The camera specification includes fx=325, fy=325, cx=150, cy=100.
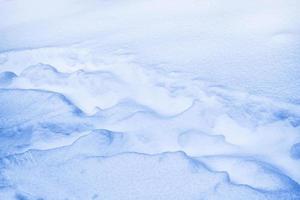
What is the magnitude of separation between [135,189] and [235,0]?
140 cm

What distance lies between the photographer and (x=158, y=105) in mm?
1333

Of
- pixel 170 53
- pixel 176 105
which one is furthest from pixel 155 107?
pixel 170 53

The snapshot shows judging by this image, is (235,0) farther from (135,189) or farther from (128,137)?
(135,189)

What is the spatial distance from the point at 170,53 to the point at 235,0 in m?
0.66

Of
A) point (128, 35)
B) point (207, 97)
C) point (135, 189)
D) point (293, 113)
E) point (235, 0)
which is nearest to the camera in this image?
point (135, 189)

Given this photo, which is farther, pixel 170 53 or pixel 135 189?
pixel 170 53

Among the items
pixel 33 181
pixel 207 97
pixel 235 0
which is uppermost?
pixel 235 0

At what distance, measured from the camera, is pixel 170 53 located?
156 centimetres

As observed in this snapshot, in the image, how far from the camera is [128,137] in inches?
46.8

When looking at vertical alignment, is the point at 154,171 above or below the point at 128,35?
below

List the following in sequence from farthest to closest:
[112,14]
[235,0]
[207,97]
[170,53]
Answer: [112,14]
[235,0]
[170,53]
[207,97]

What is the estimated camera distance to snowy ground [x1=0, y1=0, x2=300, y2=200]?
996mm

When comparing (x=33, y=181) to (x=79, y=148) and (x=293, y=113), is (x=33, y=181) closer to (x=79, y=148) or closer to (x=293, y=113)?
(x=79, y=148)

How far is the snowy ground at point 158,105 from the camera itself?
100 centimetres
